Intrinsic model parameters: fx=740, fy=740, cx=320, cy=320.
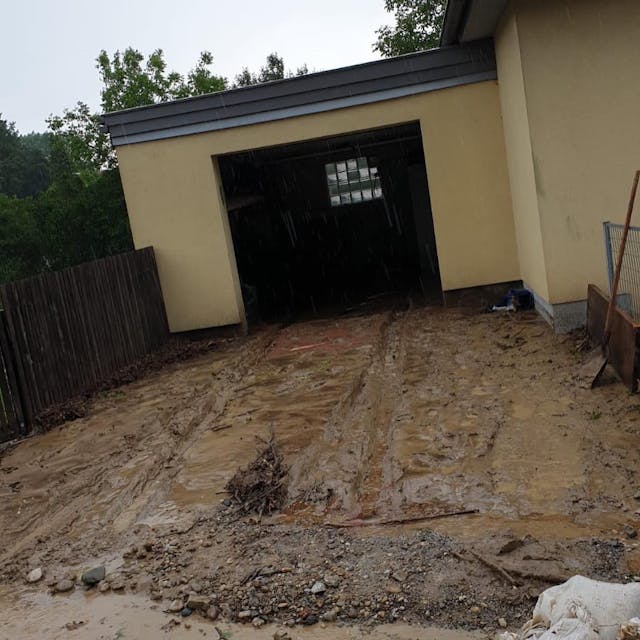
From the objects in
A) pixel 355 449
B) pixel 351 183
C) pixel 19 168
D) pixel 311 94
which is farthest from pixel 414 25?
pixel 19 168

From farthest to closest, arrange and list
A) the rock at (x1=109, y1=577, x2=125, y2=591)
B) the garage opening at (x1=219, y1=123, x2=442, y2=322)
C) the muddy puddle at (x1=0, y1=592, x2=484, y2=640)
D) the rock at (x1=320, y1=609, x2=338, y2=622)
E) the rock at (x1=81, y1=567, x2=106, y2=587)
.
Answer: the garage opening at (x1=219, y1=123, x2=442, y2=322) < the rock at (x1=81, y1=567, x2=106, y2=587) < the rock at (x1=109, y1=577, x2=125, y2=591) < the rock at (x1=320, y1=609, x2=338, y2=622) < the muddy puddle at (x1=0, y1=592, x2=484, y2=640)

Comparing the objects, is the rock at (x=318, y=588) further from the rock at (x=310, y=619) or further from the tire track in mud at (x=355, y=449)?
the tire track in mud at (x=355, y=449)

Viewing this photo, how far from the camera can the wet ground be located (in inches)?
160

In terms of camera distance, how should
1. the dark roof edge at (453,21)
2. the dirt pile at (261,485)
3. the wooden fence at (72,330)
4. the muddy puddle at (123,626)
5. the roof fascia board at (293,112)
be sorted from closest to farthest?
the muddy puddle at (123,626) → the dirt pile at (261,485) → the wooden fence at (72,330) → the dark roof edge at (453,21) → the roof fascia board at (293,112)

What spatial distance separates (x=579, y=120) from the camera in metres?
8.59

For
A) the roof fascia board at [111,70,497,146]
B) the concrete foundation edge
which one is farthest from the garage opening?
the concrete foundation edge

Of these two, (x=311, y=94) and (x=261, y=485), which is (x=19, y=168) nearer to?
(x=311, y=94)

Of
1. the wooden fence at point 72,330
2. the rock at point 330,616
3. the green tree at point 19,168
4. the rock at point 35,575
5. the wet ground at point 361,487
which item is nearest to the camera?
the rock at point 330,616

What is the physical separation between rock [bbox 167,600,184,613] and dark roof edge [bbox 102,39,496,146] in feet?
27.9

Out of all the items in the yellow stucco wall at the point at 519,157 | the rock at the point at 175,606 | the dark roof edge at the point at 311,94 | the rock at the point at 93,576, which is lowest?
the rock at the point at 175,606

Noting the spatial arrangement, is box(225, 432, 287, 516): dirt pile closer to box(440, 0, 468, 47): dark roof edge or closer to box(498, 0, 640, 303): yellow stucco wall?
box(498, 0, 640, 303): yellow stucco wall

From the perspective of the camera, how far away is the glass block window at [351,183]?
64.4 feet

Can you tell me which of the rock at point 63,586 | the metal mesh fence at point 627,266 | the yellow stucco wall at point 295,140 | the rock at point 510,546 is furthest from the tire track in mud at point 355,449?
the yellow stucco wall at point 295,140

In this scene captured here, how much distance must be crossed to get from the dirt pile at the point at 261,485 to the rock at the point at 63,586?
1.24 meters
